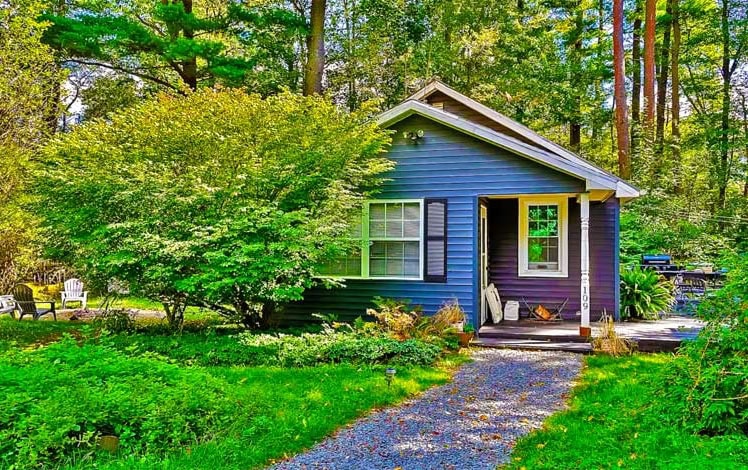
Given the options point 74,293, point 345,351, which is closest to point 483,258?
point 345,351

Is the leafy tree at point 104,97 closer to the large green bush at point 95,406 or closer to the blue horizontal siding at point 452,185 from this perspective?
the blue horizontal siding at point 452,185

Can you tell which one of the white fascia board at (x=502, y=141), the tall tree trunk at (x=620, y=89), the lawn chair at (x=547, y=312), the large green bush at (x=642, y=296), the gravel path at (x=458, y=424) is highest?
the tall tree trunk at (x=620, y=89)

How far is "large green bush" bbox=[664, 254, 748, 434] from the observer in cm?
369

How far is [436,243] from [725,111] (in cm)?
1678

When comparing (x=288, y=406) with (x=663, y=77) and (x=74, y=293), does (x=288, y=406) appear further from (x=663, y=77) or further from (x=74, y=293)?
(x=663, y=77)

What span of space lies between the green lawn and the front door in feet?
12.7

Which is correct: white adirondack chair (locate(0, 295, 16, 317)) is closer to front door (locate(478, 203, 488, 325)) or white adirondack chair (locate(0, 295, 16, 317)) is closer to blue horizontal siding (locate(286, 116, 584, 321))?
blue horizontal siding (locate(286, 116, 584, 321))

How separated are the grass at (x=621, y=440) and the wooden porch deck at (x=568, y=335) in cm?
249

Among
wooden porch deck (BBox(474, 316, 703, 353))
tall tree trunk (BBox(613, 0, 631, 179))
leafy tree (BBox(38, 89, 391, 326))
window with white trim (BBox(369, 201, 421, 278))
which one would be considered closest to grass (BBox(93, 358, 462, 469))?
leafy tree (BBox(38, 89, 391, 326))

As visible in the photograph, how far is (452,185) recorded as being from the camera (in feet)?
29.3

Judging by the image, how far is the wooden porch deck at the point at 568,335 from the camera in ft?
25.6

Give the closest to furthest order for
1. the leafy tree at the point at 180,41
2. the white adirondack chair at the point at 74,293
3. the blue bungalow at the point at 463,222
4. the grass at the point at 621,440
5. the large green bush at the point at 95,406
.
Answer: the grass at the point at 621,440, the large green bush at the point at 95,406, the blue bungalow at the point at 463,222, the white adirondack chair at the point at 74,293, the leafy tree at the point at 180,41

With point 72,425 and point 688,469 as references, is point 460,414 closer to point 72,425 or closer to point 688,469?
point 688,469

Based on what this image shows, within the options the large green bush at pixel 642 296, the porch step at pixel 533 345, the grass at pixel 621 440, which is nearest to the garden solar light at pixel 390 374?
the grass at pixel 621 440
